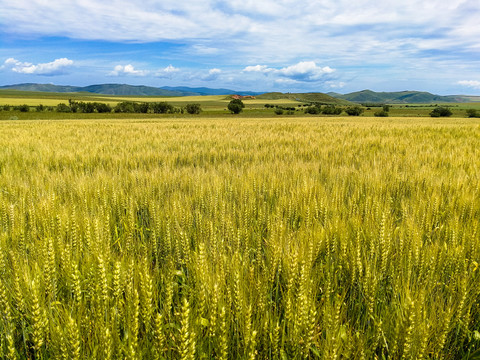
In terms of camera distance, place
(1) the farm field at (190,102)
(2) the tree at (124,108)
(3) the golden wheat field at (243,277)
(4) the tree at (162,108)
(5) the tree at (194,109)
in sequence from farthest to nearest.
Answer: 1. (4) the tree at (162,108)
2. (2) the tree at (124,108)
3. (5) the tree at (194,109)
4. (1) the farm field at (190,102)
5. (3) the golden wheat field at (243,277)

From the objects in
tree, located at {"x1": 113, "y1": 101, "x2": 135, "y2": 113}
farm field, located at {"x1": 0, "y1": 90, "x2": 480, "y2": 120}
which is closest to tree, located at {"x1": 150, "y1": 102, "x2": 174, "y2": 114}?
tree, located at {"x1": 113, "y1": 101, "x2": 135, "y2": 113}

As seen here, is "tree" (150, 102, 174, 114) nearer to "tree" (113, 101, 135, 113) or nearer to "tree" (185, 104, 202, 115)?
"tree" (113, 101, 135, 113)

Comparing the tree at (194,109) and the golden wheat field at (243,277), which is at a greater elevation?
the tree at (194,109)

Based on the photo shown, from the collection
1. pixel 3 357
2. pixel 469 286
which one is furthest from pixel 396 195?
pixel 3 357

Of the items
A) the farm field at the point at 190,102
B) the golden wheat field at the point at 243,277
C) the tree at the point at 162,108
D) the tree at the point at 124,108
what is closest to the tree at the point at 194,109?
the farm field at the point at 190,102

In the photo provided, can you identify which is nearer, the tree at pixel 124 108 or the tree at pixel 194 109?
the tree at pixel 194 109

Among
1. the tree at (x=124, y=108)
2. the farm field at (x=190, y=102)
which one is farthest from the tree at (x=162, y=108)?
the farm field at (x=190, y=102)

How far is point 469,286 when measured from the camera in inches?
57.2

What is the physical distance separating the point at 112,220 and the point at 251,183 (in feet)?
4.76

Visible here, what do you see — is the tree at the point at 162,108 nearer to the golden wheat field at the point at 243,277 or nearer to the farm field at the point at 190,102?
the farm field at the point at 190,102

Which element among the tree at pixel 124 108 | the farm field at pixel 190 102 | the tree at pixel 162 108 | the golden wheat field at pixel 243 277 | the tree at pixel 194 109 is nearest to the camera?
the golden wheat field at pixel 243 277

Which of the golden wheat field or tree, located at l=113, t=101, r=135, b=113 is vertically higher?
tree, located at l=113, t=101, r=135, b=113

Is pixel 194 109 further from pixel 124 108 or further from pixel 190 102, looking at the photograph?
pixel 190 102

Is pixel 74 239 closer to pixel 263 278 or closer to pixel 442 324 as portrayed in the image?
pixel 263 278
